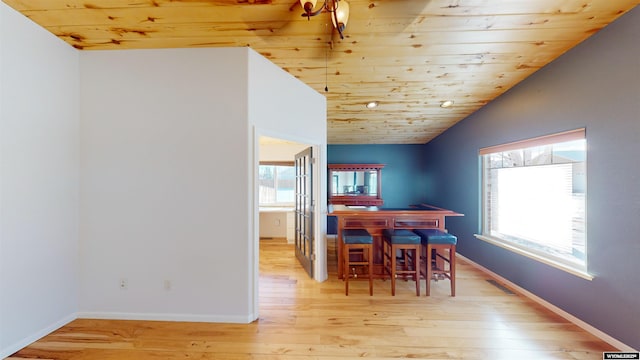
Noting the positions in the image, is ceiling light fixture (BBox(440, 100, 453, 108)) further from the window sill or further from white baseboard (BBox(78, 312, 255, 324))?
white baseboard (BBox(78, 312, 255, 324))

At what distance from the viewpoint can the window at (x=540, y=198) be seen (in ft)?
7.68

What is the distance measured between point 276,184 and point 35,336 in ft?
13.7

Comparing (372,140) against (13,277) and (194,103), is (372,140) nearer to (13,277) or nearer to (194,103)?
(194,103)

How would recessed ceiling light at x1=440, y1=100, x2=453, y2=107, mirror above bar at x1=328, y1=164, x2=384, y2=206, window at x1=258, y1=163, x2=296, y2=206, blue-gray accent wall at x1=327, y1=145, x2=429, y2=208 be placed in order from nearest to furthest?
recessed ceiling light at x1=440, y1=100, x2=453, y2=107, mirror above bar at x1=328, y1=164, x2=384, y2=206, blue-gray accent wall at x1=327, y1=145, x2=429, y2=208, window at x1=258, y1=163, x2=296, y2=206

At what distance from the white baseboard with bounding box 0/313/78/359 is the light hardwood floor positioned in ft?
0.17

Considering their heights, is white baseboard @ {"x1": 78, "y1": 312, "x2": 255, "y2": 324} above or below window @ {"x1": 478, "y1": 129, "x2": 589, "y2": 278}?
below

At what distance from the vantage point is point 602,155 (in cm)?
205

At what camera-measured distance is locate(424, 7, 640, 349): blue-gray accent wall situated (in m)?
1.85

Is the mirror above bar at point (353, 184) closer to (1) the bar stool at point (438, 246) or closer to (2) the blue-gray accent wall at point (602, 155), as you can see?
(1) the bar stool at point (438, 246)

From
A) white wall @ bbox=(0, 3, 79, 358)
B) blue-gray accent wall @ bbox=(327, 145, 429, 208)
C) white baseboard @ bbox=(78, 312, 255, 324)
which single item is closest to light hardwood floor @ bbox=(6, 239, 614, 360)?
white baseboard @ bbox=(78, 312, 255, 324)

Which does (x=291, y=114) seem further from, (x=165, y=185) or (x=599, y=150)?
(x=599, y=150)

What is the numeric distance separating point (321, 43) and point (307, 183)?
5.54ft

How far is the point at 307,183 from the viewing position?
11.0 ft

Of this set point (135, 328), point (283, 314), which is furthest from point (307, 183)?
point (135, 328)
